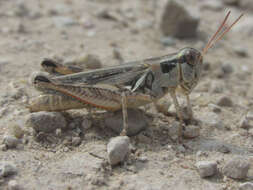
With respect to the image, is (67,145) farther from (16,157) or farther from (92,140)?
(16,157)

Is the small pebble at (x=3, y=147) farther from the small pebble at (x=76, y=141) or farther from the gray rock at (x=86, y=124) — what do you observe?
the gray rock at (x=86, y=124)

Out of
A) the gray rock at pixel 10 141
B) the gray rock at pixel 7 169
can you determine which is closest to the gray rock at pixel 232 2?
the gray rock at pixel 10 141

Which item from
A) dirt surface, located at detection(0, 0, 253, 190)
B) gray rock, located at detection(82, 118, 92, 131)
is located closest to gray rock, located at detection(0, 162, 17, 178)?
dirt surface, located at detection(0, 0, 253, 190)

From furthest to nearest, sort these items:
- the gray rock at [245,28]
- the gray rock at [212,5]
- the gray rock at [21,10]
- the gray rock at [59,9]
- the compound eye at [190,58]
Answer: the gray rock at [212,5], the gray rock at [245,28], the gray rock at [59,9], the gray rock at [21,10], the compound eye at [190,58]

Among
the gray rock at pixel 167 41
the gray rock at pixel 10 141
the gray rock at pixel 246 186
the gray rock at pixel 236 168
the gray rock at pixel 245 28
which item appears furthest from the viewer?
the gray rock at pixel 245 28

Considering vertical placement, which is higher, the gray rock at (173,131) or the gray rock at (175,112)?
the gray rock at (175,112)

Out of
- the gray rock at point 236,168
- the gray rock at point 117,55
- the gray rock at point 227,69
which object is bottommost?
the gray rock at point 236,168

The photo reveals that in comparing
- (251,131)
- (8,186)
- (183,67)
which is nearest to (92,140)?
(8,186)

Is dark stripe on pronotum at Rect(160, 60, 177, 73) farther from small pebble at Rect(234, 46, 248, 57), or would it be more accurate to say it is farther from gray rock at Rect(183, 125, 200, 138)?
small pebble at Rect(234, 46, 248, 57)
